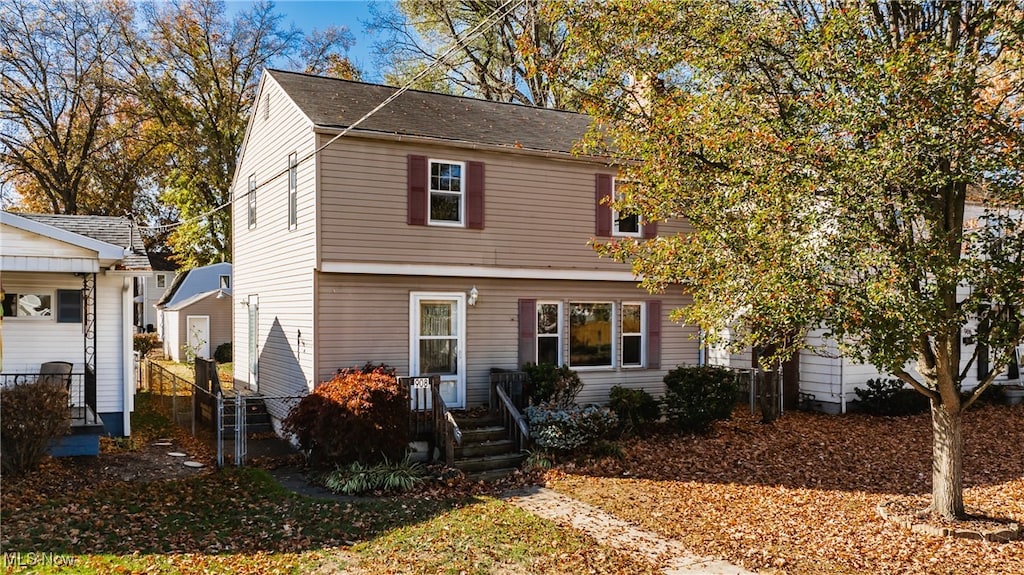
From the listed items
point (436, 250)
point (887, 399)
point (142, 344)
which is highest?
point (436, 250)

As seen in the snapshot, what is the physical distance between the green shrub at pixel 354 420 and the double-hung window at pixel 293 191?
3.78m

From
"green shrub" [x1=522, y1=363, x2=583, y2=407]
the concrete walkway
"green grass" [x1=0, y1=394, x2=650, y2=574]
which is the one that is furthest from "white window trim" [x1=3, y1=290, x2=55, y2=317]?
the concrete walkway

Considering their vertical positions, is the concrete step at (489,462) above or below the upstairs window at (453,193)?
below

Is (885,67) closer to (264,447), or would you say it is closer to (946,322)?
(946,322)

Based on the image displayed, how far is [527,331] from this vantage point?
13.7 m

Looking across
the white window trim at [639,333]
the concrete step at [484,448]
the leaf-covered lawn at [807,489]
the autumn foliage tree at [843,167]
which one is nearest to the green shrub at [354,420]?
the concrete step at [484,448]

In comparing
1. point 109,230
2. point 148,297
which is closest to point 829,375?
point 109,230

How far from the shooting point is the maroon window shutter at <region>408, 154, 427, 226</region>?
12602 mm

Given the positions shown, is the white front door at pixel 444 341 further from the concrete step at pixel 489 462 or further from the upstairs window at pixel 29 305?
the upstairs window at pixel 29 305

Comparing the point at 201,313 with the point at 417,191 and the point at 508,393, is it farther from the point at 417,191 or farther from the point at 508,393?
the point at 508,393

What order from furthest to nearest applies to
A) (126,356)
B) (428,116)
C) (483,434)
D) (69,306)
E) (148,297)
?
(148,297) → (428,116) → (126,356) → (69,306) → (483,434)

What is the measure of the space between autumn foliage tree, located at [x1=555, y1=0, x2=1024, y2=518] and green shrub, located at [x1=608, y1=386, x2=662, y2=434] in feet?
16.4

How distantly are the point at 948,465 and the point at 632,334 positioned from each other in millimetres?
7332

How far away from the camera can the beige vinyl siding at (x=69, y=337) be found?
42.3 ft
